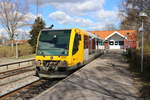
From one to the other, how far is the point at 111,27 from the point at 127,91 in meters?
81.8

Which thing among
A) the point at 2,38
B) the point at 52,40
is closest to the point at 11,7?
the point at 2,38

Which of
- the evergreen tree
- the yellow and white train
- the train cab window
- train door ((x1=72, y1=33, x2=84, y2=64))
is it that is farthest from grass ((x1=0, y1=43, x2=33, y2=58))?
the train cab window

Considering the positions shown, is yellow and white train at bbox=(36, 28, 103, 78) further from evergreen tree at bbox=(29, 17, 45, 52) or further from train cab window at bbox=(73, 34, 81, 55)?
evergreen tree at bbox=(29, 17, 45, 52)

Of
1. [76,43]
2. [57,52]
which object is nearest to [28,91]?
[57,52]

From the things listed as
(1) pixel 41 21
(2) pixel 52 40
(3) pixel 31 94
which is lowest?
(3) pixel 31 94

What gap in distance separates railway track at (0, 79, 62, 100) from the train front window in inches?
61.9

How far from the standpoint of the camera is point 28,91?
8.64 m

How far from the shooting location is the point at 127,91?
7.08 metres

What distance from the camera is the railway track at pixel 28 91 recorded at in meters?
7.62

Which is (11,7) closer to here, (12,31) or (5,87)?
(12,31)

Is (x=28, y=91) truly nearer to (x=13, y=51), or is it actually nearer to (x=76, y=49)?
(x=76, y=49)

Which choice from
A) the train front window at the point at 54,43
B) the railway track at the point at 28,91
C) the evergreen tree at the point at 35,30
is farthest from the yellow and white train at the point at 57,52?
the evergreen tree at the point at 35,30

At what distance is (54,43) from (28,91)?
128 inches

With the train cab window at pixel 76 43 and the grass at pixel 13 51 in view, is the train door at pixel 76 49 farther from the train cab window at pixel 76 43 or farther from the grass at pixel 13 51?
Result: the grass at pixel 13 51
